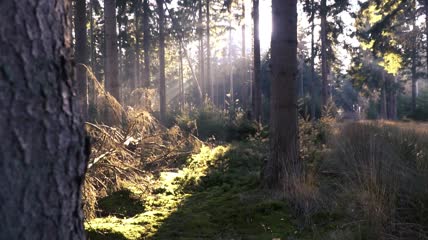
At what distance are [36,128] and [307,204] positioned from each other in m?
3.95

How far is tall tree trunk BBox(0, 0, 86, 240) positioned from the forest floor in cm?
281

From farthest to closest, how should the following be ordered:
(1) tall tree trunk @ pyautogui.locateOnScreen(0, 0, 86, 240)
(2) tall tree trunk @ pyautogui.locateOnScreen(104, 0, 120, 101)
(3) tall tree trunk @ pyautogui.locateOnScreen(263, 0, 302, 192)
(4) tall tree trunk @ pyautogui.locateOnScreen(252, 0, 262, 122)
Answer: (4) tall tree trunk @ pyautogui.locateOnScreen(252, 0, 262, 122), (2) tall tree trunk @ pyautogui.locateOnScreen(104, 0, 120, 101), (3) tall tree trunk @ pyautogui.locateOnScreen(263, 0, 302, 192), (1) tall tree trunk @ pyautogui.locateOnScreen(0, 0, 86, 240)

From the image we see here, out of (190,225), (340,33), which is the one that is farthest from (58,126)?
(340,33)

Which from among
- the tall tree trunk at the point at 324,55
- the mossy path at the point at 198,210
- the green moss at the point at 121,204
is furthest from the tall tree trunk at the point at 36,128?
the tall tree trunk at the point at 324,55

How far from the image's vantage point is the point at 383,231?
13.0 feet

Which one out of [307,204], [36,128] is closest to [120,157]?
[307,204]

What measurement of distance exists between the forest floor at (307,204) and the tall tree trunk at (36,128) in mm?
2807

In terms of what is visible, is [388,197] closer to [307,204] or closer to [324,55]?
[307,204]

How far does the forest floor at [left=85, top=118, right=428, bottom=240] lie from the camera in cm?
418

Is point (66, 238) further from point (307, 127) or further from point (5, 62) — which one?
point (307, 127)

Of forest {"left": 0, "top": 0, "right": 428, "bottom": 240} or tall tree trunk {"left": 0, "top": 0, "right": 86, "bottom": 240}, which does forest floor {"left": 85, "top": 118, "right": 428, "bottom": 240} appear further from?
tall tree trunk {"left": 0, "top": 0, "right": 86, "bottom": 240}

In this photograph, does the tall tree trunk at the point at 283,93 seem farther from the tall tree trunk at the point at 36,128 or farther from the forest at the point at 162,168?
the tall tree trunk at the point at 36,128

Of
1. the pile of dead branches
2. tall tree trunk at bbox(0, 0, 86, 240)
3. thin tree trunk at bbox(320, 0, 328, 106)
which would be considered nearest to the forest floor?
the pile of dead branches

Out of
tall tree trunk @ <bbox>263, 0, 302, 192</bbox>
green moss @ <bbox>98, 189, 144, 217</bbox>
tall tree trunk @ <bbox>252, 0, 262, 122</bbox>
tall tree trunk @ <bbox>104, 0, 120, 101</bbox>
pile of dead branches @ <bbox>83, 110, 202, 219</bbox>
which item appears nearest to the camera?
pile of dead branches @ <bbox>83, 110, 202, 219</bbox>
